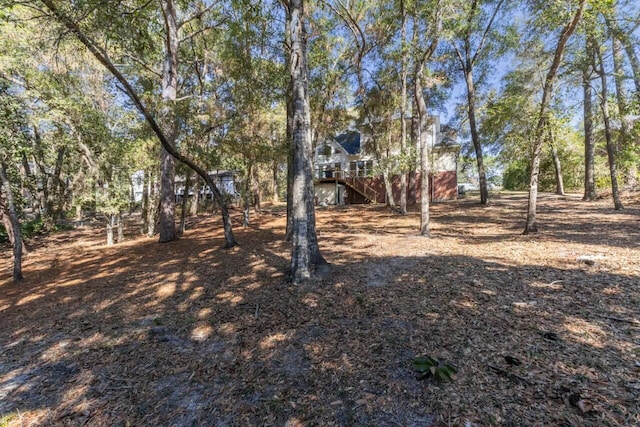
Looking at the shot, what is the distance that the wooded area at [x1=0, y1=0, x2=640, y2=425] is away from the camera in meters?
2.58

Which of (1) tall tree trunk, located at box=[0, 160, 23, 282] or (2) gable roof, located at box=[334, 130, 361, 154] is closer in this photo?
(1) tall tree trunk, located at box=[0, 160, 23, 282]

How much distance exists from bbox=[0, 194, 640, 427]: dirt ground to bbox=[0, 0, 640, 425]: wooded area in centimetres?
3

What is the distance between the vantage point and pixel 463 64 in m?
14.9

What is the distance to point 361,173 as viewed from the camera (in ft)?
77.2

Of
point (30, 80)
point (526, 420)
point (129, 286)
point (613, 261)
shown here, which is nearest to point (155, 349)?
point (129, 286)

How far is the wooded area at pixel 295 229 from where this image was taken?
2.58 m

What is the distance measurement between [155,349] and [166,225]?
8.04 m

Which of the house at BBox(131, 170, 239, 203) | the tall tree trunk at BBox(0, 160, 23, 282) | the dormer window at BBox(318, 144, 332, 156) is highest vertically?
the dormer window at BBox(318, 144, 332, 156)

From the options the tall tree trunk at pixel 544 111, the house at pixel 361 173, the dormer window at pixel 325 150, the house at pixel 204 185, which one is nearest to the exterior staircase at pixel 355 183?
the house at pixel 361 173

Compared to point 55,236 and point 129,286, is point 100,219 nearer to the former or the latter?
point 55,236

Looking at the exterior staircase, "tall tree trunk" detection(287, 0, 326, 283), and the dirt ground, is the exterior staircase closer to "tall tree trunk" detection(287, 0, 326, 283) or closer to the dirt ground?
the dirt ground

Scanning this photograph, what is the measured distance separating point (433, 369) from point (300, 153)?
12.2 feet

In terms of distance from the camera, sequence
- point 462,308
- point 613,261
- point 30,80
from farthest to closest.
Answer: point 30,80 → point 613,261 → point 462,308

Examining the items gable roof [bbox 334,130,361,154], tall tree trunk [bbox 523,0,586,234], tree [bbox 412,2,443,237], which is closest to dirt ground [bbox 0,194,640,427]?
tall tree trunk [bbox 523,0,586,234]
